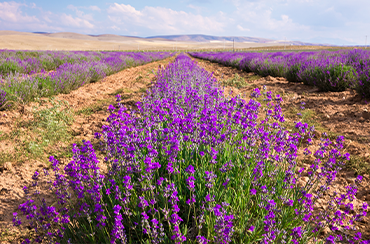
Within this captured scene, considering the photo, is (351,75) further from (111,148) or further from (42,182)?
(42,182)

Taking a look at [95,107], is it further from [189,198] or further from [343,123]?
[343,123]

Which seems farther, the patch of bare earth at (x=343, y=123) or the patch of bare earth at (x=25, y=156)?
the patch of bare earth at (x=343, y=123)

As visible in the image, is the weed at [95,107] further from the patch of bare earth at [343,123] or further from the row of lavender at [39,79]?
the patch of bare earth at [343,123]

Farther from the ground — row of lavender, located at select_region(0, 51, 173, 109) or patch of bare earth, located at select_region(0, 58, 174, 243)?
row of lavender, located at select_region(0, 51, 173, 109)

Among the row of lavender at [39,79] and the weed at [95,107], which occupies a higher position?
the row of lavender at [39,79]

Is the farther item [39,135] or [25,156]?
[39,135]

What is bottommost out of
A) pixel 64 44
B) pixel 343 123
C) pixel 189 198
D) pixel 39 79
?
pixel 189 198

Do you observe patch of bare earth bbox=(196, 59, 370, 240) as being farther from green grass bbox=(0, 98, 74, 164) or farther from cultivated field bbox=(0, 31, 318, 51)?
cultivated field bbox=(0, 31, 318, 51)

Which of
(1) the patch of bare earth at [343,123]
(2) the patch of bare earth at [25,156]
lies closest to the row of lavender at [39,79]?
(2) the patch of bare earth at [25,156]

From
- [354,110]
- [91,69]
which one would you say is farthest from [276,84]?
[91,69]

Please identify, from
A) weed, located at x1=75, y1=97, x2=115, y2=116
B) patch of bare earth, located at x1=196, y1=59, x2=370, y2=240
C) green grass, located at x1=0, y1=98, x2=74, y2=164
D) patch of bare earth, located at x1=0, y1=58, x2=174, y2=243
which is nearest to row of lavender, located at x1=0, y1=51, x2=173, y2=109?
patch of bare earth, located at x1=0, y1=58, x2=174, y2=243

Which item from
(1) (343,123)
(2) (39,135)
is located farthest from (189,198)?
(1) (343,123)

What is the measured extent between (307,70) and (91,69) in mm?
9068

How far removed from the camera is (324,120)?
517cm
